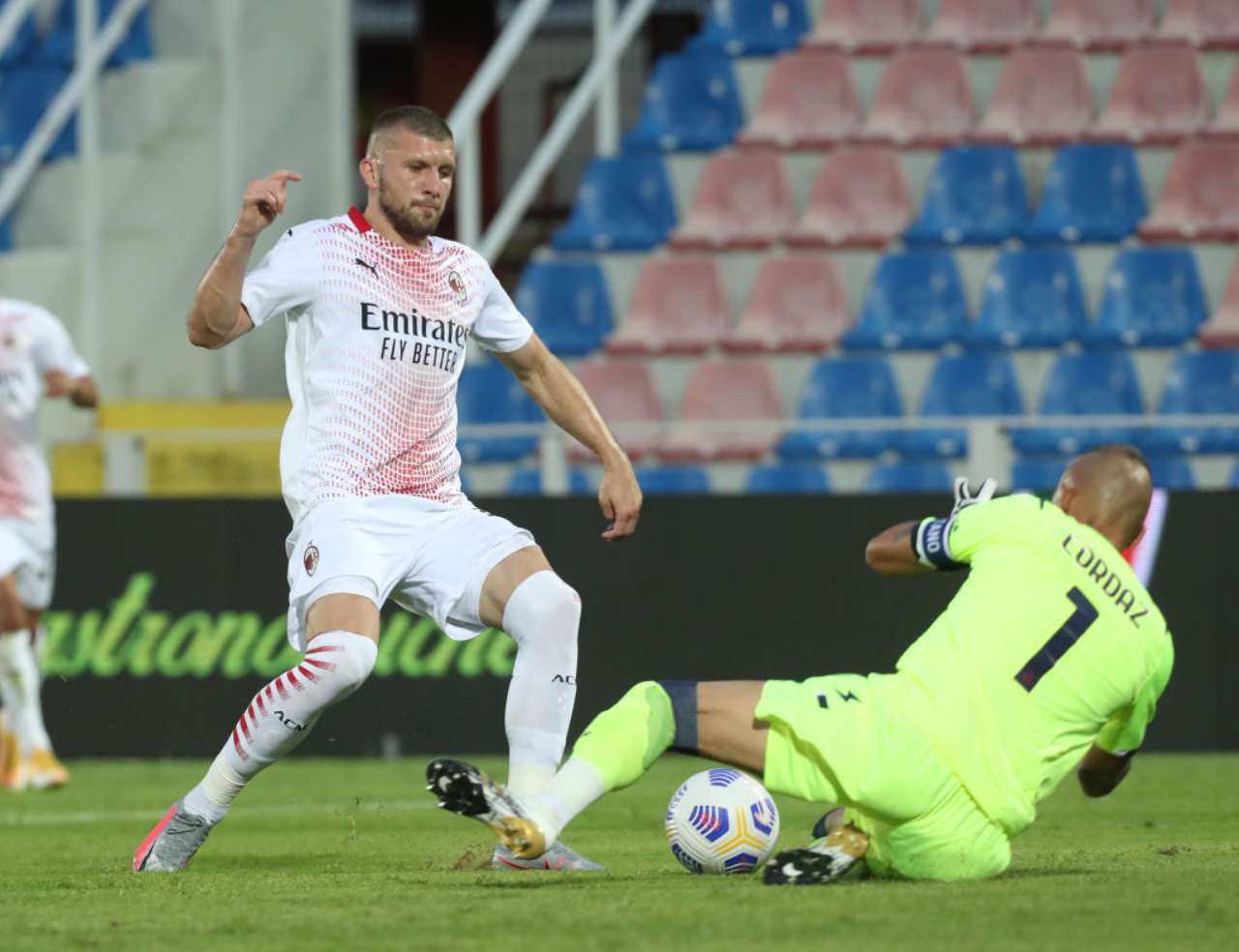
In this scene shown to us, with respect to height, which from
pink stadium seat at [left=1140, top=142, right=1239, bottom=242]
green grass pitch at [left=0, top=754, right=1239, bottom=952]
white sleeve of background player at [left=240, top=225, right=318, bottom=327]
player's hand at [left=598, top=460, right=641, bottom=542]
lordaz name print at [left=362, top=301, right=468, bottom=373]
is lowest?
green grass pitch at [left=0, top=754, right=1239, bottom=952]

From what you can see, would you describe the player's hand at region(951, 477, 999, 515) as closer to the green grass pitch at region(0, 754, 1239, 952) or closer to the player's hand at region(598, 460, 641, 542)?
the green grass pitch at region(0, 754, 1239, 952)

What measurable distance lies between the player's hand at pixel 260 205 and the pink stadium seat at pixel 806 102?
9.47m

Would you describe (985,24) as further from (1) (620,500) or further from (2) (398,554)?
(2) (398,554)

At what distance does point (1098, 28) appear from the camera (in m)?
15.0

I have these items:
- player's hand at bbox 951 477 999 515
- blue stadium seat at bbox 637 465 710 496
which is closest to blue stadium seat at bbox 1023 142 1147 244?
blue stadium seat at bbox 637 465 710 496

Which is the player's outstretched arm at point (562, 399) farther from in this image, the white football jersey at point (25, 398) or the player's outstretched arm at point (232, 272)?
the white football jersey at point (25, 398)

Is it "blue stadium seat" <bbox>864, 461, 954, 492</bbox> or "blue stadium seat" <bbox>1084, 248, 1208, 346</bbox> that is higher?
"blue stadium seat" <bbox>1084, 248, 1208, 346</bbox>

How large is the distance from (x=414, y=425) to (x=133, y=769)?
528cm

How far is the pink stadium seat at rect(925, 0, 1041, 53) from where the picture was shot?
1500 cm

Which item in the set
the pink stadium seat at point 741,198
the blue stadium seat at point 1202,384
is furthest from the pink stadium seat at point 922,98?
the blue stadium seat at point 1202,384

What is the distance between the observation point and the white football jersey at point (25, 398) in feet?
34.0

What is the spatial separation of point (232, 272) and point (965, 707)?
2080 mm

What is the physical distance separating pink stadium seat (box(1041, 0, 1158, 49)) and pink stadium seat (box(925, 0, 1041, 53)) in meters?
0.16

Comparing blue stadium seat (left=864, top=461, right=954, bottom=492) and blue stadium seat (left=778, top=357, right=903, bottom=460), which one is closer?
blue stadium seat (left=864, top=461, right=954, bottom=492)
